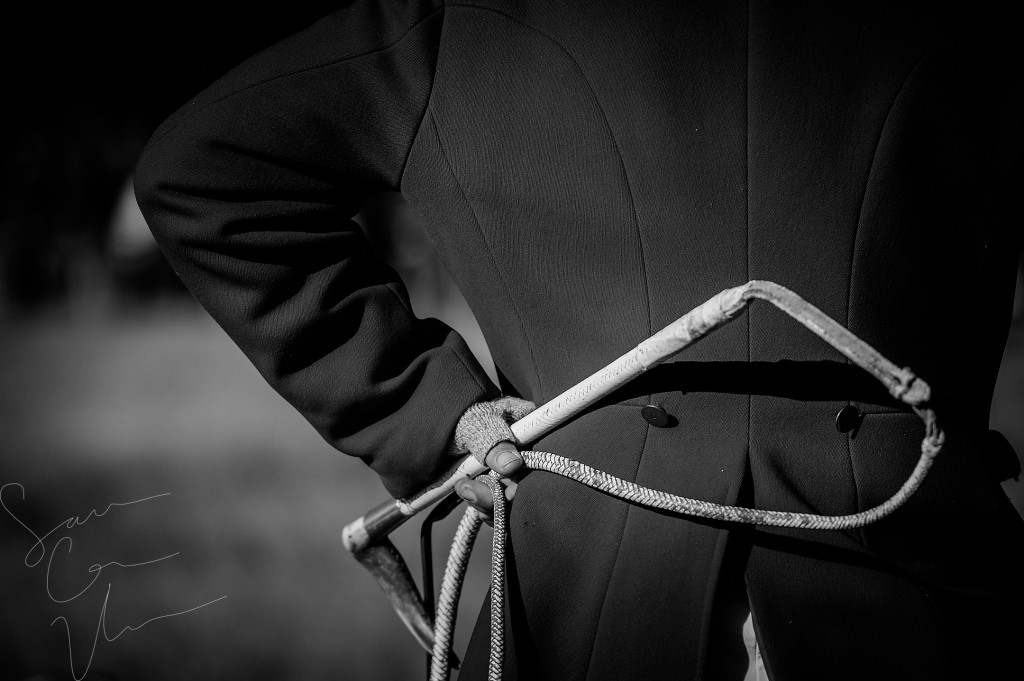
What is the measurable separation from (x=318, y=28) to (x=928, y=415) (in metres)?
0.61

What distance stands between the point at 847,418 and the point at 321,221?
1.64ft

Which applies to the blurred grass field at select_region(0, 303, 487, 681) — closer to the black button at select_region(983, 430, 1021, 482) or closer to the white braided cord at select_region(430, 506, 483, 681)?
the white braided cord at select_region(430, 506, 483, 681)

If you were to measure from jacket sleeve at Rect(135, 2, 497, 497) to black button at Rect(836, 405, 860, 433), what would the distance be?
0.31 meters

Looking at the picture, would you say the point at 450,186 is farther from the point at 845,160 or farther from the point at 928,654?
the point at 928,654

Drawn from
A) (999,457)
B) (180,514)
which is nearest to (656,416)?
(999,457)

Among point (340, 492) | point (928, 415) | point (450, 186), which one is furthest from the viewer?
point (340, 492)

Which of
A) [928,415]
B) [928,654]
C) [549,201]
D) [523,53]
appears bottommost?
[928,654]

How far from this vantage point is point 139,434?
1.66 meters

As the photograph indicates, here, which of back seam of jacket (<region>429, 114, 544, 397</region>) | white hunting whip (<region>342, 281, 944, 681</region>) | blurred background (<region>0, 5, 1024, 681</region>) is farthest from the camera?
blurred background (<region>0, 5, 1024, 681</region>)

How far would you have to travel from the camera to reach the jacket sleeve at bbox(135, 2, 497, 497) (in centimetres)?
68

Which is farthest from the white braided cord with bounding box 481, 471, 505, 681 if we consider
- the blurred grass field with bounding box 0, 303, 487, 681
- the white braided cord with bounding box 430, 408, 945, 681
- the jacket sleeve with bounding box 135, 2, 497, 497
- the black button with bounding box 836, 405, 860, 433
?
the blurred grass field with bounding box 0, 303, 487, 681

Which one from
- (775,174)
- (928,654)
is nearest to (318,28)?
(775,174)

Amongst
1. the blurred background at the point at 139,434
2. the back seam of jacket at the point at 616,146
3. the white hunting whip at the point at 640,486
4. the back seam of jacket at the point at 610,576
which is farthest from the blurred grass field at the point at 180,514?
the back seam of jacket at the point at 616,146

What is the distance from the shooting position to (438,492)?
766mm
